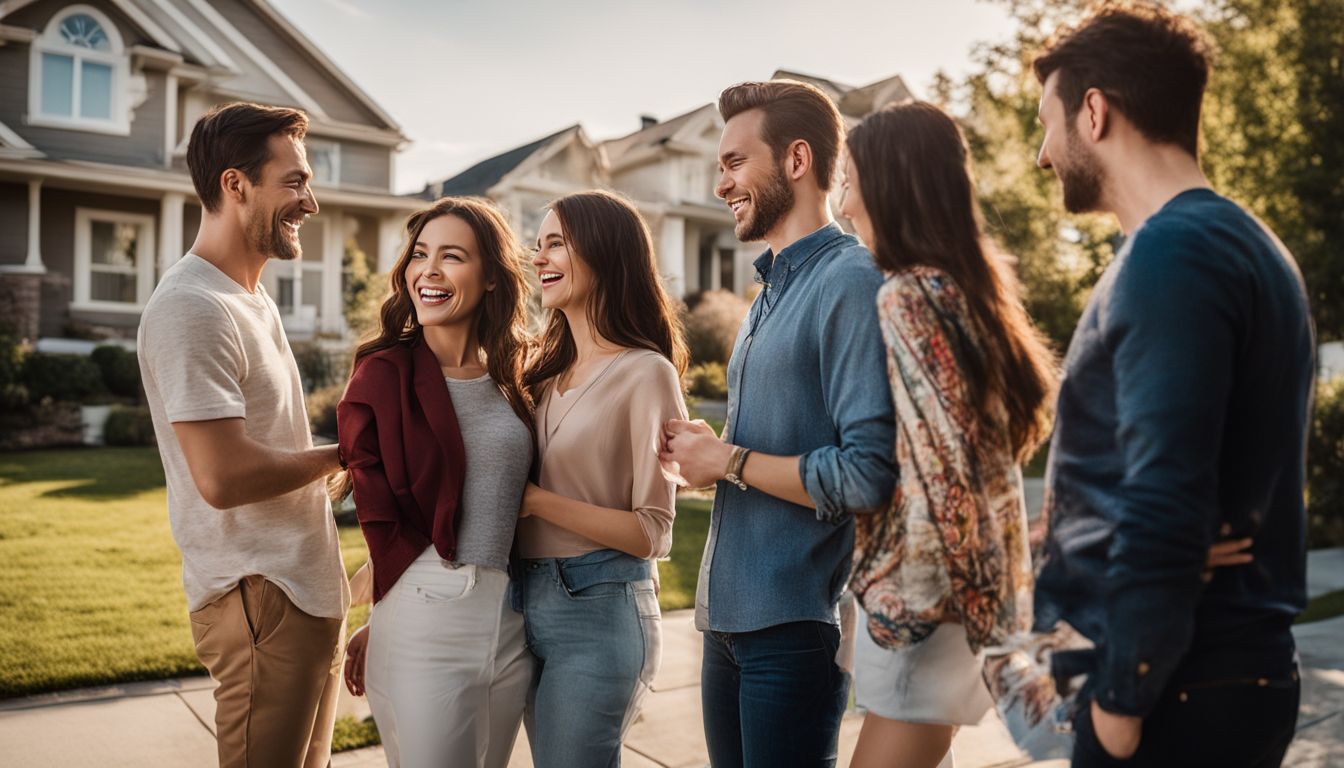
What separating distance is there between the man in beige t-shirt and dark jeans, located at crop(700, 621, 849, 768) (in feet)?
4.24

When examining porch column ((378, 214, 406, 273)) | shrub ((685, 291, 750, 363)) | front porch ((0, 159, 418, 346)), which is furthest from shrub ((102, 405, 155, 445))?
shrub ((685, 291, 750, 363))

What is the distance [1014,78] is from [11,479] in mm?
18989

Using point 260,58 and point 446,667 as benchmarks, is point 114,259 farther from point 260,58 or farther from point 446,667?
point 446,667

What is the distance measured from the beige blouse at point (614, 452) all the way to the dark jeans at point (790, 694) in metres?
0.43

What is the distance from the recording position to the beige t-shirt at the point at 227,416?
8.67ft

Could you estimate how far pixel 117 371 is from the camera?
16.7m

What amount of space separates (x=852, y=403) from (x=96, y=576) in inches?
276

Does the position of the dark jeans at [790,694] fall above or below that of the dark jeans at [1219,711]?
below

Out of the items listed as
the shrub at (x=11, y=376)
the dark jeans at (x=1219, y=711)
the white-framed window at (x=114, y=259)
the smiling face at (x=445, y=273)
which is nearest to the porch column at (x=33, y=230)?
the white-framed window at (x=114, y=259)

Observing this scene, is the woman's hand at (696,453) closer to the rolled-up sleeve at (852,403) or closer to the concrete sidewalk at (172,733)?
the rolled-up sleeve at (852,403)

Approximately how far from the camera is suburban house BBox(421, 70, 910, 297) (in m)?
27.4

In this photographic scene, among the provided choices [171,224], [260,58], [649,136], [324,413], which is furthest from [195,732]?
[649,136]

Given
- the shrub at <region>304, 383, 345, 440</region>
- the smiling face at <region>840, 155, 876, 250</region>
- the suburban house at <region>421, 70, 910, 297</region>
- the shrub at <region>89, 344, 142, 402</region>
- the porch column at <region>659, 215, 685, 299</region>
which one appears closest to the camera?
the smiling face at <region>840, 155, 876, 250</region>

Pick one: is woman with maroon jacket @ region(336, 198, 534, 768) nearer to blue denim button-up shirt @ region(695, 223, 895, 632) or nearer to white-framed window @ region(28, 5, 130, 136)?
blue denim button-up shirt @ region(695, 223, 895, 632)
